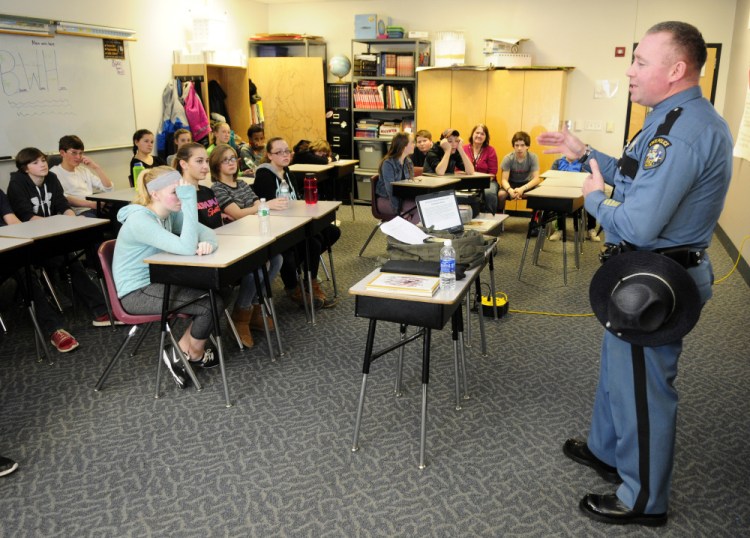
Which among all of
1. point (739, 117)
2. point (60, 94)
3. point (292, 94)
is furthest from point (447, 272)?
point (292, 94)

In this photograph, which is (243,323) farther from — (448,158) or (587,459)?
(448,158)

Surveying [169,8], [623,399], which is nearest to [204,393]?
[623,399]

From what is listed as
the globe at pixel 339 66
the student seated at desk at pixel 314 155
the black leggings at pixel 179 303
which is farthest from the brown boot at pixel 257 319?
the globe at pixel 339 66

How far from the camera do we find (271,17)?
9062 mm

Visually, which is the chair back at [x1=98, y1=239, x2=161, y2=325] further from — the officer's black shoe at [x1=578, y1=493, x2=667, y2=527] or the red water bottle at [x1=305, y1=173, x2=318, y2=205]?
the officer's black shoe at [x1=578, y1=493, x2=667, y2=527]

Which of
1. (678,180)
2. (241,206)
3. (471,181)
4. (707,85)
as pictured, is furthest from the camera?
(707,85)

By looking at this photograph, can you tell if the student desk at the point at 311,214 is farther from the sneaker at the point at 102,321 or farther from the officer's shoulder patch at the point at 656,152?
the officer's shoulder patch at the point at 656,152

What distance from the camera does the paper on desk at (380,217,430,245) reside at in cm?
296

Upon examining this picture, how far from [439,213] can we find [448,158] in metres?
3.39

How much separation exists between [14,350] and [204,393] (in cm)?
142

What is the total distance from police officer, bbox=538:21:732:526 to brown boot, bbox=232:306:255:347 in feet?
7.30

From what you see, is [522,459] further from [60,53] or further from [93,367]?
[60,53]

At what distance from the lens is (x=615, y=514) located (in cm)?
218

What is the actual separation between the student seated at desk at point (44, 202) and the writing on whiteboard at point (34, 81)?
121 cm
